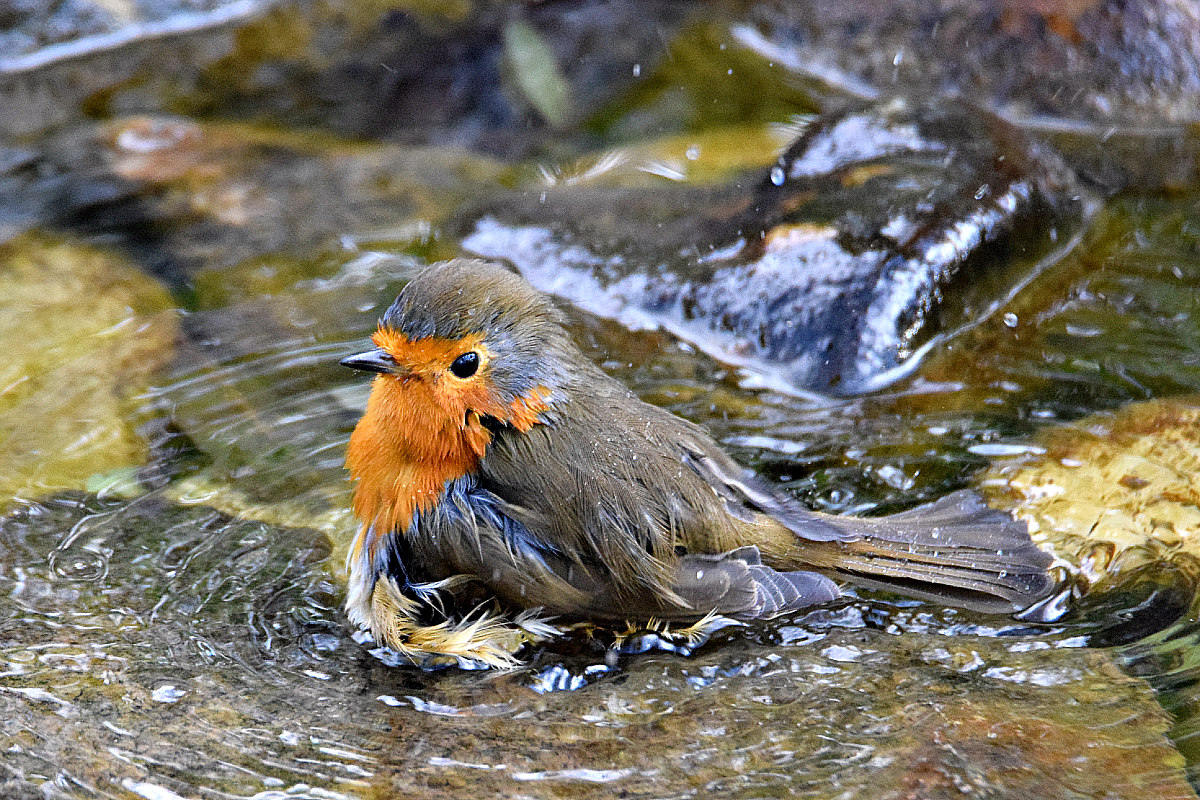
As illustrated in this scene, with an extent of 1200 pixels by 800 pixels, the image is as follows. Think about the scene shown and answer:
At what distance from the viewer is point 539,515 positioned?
10.9 feet

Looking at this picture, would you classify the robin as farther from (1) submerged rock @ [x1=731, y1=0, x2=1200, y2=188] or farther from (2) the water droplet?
(1) submerged rock @ [x1=731, y1=0, x2=1200, y2=188]

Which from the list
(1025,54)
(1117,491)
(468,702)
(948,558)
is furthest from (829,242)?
(1025,54)

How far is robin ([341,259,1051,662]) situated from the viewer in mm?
3312

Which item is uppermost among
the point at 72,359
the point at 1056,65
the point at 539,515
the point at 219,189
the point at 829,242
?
the point at 1056,65

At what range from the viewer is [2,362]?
4477mm

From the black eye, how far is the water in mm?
773

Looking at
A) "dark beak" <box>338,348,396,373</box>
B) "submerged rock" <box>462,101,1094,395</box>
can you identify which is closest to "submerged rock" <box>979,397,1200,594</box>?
"submerged rock" <box>462,101,1094,395</box>

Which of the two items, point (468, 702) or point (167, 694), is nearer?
point (167, 694)

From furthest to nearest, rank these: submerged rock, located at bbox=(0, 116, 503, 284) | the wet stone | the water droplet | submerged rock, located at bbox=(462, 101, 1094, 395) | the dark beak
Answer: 1. the wet stone
2. submerged rock, located at bbox=(0, 116, 503, 284)
3. submerged rock, located at bbox=(462, 101, 1094, 395)
4. the dark beak
5. the water droplet

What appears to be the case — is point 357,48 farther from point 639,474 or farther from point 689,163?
point 639,474

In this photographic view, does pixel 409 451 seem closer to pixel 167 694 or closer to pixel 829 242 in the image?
pixel 167 694

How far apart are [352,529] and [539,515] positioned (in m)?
0.78

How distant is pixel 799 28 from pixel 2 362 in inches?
199

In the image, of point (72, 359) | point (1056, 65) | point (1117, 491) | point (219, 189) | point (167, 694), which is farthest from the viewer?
point (1056, 65)
